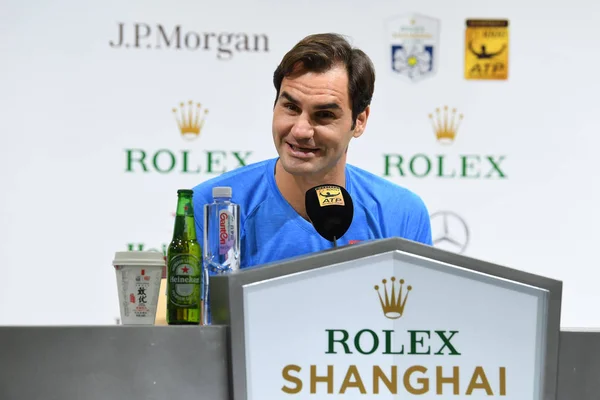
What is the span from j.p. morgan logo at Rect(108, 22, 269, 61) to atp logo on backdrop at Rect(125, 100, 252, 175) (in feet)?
0.71

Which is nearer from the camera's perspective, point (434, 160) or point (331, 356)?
point (331, 356)

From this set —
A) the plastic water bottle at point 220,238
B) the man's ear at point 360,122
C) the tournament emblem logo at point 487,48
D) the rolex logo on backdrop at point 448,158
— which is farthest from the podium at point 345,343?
the tournament emblem logo at point 487,48

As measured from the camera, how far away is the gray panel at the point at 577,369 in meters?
1.26

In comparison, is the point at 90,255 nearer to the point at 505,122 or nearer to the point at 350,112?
the point at 350,112

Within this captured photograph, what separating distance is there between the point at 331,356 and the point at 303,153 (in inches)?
37.0

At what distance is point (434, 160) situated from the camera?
10.4 feet

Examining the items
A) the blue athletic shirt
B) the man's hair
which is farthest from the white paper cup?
the man's hair

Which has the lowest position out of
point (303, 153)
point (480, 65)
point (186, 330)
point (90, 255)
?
point (90, 255)

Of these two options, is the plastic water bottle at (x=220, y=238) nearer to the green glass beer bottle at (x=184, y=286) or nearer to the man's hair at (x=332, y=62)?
the green glass beer bottle at (x=184, y=286)

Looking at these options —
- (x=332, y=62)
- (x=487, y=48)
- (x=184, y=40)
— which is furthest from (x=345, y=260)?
(x=487, y=48)

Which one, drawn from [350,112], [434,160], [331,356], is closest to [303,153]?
[350,112]

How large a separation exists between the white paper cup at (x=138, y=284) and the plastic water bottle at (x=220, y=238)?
110 mm

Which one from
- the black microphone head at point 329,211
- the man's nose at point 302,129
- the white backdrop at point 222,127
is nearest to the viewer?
the black microphone head at point 329,211

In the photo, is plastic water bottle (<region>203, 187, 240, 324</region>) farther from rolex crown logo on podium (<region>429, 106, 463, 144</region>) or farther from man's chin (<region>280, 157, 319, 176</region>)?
rolex crown logo on podium (<region>429, 106, 463, 144</region>)
